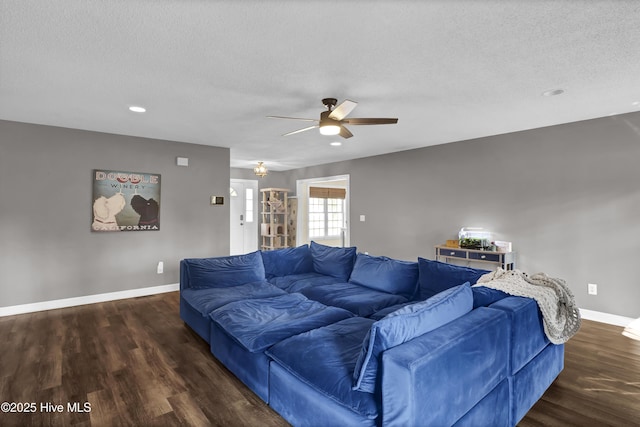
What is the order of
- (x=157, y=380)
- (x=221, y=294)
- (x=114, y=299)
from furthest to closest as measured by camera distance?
(x=114, y=299), (x=221, y=294), (x=157, y=380)

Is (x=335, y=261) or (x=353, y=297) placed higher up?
(x=335, y=261)

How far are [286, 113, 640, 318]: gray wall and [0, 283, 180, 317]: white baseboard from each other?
13.4 feet

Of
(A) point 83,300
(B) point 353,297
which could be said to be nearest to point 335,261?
(B) point 353,297

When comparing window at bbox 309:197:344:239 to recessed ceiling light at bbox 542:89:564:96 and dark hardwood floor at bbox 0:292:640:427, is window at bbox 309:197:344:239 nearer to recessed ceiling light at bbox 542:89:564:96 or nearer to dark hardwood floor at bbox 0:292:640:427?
dark hardwood floor at bbox 0:292:640:427

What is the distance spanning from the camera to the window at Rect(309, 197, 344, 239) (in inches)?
348

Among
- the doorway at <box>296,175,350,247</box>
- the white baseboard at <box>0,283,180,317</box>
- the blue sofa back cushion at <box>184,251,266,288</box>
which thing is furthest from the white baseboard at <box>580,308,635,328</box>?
the white baseboard at <box>0,283,180,317</box>

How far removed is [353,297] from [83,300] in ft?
12.5

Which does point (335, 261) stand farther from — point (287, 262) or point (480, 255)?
point (480, 255)

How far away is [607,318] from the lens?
383 centimetres

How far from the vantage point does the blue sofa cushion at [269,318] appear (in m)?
2.27

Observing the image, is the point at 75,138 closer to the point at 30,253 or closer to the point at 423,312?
the point at 30,253

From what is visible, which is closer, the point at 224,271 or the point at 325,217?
the point at 224,271

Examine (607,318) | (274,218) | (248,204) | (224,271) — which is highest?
(248,204)

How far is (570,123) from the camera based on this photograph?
4.07 m
